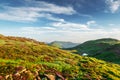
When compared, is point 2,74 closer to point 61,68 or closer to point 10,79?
point 10,79

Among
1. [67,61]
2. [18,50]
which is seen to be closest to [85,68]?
[67,61]

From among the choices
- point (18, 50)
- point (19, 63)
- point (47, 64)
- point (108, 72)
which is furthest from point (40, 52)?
point (108, 72)

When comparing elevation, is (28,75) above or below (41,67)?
below

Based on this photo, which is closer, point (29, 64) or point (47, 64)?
point (29, 64)

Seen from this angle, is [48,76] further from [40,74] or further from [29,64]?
[29,64]

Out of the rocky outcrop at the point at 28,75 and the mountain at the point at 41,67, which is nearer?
the rocky outcrop at the point at 28,75

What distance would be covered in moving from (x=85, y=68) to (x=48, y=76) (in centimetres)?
1054

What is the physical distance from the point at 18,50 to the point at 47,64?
8.71 meters

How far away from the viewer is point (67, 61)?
155 feet

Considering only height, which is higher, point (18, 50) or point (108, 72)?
point (18, 50)

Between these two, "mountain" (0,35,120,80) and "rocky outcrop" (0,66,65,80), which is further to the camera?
"mountain" (0,35,120,80)

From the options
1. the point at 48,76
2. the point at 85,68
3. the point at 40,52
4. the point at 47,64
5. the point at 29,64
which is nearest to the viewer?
the point at 48,76

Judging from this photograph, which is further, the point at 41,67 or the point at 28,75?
the point at 41,67

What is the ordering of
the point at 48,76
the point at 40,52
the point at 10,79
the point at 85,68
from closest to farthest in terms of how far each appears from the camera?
the point at 10,79 → the point at 48,76 → the point at 85,68 → the point at 40,52
